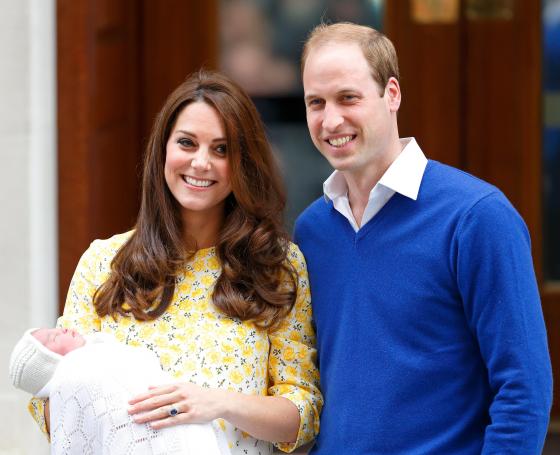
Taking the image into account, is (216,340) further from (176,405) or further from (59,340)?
(59,340)

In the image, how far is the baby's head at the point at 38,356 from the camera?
2678mm

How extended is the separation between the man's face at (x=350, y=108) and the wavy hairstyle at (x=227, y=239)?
0.30 m

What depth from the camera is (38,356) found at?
8.78 ft

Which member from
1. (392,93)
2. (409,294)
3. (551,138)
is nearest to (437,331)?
(409,294)

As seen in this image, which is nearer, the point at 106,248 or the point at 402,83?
the point at 106,248

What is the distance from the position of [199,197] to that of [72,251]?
4.99 ft

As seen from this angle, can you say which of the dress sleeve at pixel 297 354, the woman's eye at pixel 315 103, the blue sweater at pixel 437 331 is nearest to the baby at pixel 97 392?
the dress sleeve at pixel 297 354

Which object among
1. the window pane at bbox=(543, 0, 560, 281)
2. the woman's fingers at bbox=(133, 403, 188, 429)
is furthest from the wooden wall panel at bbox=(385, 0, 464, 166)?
the woman's fingers at bbox=(133, 403, 188, 429)

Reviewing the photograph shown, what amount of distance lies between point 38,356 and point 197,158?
0.63 m

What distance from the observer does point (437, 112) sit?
15.1ft

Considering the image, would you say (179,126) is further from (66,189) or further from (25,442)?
(25,442)

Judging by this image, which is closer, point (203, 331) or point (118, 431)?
point (118, 431)

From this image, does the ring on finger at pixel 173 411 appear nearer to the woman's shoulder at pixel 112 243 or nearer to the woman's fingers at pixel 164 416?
the woman's fingers at pixel 164 416

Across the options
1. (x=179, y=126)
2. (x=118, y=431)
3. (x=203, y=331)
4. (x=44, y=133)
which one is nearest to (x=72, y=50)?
(x=44, y=133)
